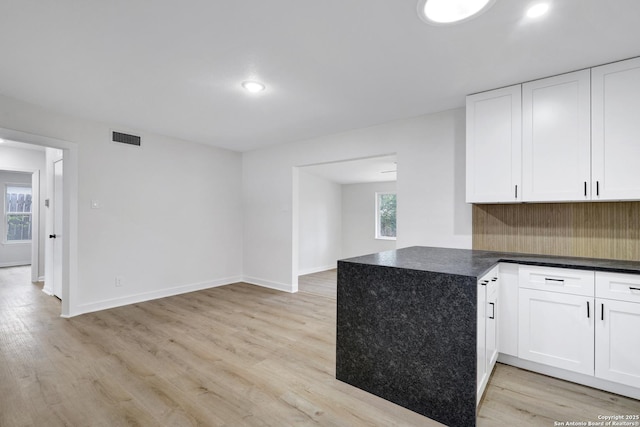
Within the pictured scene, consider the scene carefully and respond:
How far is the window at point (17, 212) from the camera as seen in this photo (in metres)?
7.32

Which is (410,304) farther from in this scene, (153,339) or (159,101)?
(159,101)

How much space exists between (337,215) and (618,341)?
6.17 meters

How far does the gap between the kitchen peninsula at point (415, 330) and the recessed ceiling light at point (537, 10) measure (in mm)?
1586

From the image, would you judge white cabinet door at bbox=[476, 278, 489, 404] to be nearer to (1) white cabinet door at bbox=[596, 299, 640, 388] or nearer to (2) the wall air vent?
(1) white cabinet door at bbox=[596, 299, 640, 388]

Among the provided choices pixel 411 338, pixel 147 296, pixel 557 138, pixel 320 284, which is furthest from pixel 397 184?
pixel 147 296

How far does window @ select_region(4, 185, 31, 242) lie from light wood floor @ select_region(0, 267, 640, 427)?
5426mm

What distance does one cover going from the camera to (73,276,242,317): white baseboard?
12.3ft

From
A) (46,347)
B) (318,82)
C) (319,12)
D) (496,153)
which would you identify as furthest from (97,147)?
(496,153)

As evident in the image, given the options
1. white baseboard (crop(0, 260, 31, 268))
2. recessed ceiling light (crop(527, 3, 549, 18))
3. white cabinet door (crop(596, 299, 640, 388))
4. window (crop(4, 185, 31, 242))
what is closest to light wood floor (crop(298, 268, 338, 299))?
white cabinet door (crop(596, 299, 640, 388))

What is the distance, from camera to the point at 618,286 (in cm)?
202

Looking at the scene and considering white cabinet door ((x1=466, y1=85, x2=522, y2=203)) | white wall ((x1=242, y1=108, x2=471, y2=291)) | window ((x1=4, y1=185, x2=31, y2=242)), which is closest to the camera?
white cabinet door ((x1=466, y1=85, x2=522, y2=203))

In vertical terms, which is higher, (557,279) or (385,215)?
(385,215)

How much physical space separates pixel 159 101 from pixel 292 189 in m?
2.30

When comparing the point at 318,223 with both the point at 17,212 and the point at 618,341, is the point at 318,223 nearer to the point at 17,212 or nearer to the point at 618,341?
the point at 618,341
